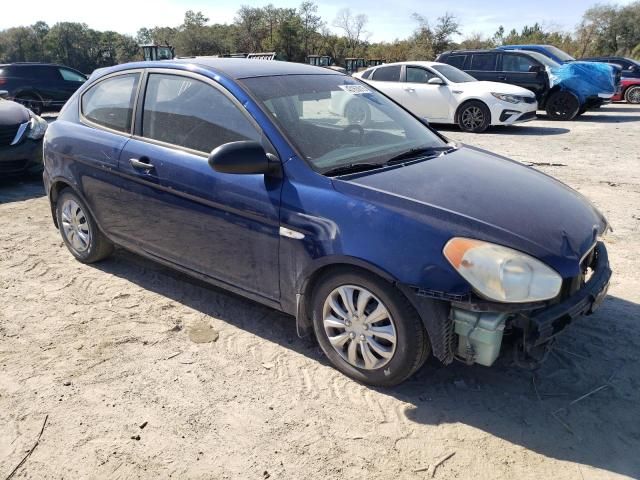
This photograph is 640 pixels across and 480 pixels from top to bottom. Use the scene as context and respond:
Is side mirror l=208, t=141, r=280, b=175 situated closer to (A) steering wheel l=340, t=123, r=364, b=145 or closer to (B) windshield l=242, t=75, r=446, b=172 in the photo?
(B) windshield l=242, t=75, r=446, b=172

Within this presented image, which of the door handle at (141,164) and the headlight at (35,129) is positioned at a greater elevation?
the door handle at (141,164)

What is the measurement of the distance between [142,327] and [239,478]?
1.60 meters

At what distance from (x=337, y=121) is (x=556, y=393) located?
6.95ft

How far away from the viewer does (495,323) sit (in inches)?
97.2

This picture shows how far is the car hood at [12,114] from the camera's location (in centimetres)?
720

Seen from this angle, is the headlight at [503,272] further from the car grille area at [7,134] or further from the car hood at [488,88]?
the car hood at [488,88]

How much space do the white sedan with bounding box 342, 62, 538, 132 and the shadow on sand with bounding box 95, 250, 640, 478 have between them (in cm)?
848

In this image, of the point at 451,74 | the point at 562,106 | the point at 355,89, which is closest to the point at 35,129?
the point at 355,89

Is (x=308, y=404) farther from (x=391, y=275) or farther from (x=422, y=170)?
(x=422, y=170)

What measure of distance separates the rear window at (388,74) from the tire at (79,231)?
9653 mm

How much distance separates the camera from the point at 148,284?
4277 mm

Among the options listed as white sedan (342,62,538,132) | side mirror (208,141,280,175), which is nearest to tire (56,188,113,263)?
side mirror (208,141,280,175)

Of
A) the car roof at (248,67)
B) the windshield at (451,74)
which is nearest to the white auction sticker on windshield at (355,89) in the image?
the car roof at (248,67)

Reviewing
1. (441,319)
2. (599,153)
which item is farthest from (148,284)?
(599,153)
